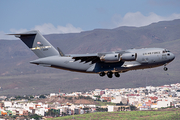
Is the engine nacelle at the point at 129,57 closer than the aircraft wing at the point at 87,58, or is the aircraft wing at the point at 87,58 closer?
the engine nacelle at the point at 129,57

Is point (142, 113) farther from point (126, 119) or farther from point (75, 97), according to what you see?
point (75, 97)

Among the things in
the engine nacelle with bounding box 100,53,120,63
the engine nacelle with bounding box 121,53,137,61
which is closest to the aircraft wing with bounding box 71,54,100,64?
the engine nacelle with bounding box 100,53,120,63

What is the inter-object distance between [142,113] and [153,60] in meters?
131

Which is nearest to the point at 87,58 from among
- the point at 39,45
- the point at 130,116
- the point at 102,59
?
the point at 102,59

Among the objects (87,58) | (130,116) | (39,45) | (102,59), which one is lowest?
(130,116)

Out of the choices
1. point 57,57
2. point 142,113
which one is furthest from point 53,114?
point 57,57

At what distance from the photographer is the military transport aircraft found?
105 ft

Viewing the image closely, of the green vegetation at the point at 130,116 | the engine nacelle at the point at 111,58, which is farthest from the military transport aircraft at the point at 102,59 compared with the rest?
the green vegetation at the point at 130,116

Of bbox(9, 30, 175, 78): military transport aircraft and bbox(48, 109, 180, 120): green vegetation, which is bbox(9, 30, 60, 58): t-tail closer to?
bbox(9, 30, 175, 78): military transport aircraft

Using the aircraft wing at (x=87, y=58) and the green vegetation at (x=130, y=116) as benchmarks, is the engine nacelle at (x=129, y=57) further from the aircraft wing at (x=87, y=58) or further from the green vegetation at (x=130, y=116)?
the green vegetation at (x=130, y=116)

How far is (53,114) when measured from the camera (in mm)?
151750

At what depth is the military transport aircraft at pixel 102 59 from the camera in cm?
3197

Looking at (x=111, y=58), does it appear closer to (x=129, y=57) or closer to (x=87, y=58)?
(x=129, y=57)

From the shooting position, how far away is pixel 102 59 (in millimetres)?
32719
